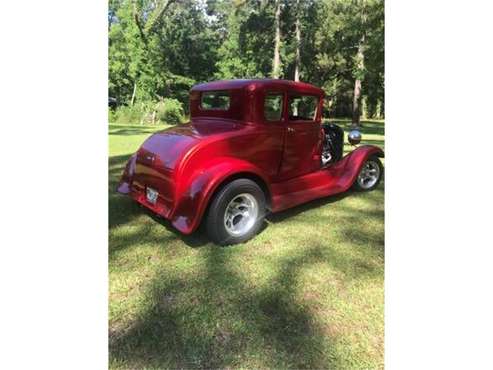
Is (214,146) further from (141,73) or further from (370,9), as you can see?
(141,73)

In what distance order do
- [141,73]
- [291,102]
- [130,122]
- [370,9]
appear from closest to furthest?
[291,102] → [370,9] → [130,122] → [141,73]

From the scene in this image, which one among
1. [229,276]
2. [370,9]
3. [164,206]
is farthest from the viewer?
[370,9]

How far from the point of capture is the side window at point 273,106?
171 inches

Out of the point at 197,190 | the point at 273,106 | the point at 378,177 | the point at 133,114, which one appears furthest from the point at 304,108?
the point at 133,114

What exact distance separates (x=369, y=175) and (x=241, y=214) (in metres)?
2.97

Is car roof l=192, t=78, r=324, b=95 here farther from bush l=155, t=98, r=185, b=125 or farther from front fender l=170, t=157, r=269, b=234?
bush l=155, t=98, r=185, b=125

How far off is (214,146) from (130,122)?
1982 centimetres

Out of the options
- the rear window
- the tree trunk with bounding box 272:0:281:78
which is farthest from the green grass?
the tree trunk with bounding box 272:0:281:78

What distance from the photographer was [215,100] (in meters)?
4.80

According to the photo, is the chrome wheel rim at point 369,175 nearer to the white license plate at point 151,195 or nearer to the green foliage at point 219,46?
the white license plate at point 151,195

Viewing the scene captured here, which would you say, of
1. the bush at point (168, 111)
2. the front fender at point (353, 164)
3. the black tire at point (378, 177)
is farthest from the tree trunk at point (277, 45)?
the front fender at point (353, 164)

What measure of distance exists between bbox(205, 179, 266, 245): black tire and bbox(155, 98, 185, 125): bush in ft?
67.0

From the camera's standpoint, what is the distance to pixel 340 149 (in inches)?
246
